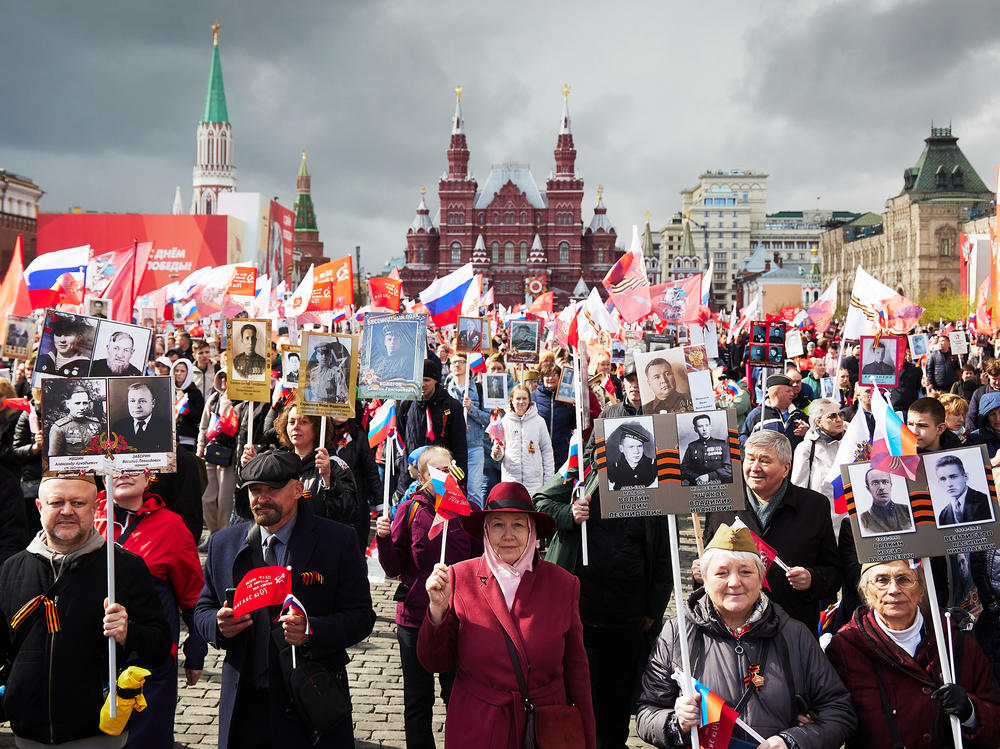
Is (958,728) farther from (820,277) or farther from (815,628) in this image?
(820,277)

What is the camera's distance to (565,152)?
321 feet

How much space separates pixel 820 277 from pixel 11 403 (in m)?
114

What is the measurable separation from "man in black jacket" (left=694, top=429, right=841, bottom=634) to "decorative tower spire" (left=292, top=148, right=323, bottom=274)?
13089 centimetres

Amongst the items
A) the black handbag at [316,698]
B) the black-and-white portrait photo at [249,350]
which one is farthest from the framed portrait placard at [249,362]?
the black handbag at [316,698]

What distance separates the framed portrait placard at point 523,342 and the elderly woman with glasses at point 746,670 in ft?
37.7

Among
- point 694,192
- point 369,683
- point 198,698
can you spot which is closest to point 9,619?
point 198,698

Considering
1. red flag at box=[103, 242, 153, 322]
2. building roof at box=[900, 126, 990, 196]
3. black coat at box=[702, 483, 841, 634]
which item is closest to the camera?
black coat at box=[702, 483, 841, 634]

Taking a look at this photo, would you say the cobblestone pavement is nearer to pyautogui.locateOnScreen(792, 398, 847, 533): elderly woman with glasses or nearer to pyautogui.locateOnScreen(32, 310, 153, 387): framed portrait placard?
pyautogui.locateOnScreen(792, 398, 847, 533): elderly woman with glasses

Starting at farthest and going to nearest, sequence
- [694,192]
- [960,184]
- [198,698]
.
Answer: [694,192] → [960,184] → [198,698]

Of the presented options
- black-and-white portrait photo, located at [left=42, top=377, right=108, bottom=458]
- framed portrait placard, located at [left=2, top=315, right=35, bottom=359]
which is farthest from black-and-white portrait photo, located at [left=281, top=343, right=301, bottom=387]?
black-and-white portrait photo, located at [left=42, top=377, right=108, bottom=458]

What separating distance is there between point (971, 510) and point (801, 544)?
39.2 inches

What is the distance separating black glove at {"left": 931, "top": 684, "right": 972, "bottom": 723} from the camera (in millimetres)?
3496

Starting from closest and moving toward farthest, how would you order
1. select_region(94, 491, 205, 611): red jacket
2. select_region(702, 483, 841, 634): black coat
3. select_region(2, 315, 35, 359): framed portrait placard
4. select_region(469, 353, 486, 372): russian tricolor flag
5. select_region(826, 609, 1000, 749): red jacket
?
select_region(826, 609, 1000, 749): red jacket → select_region(94, 491, 205, 611): red jacket → select_region(702, 483, 841, 634): black coat → select_region(2, 315, 35, 359): framed portrait placard → select_region(469, 353, 486, 372): russian tricolor flag

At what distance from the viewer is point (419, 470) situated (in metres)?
5.34
